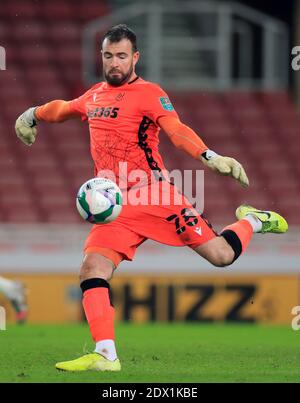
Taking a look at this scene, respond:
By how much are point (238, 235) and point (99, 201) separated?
44.1 inches

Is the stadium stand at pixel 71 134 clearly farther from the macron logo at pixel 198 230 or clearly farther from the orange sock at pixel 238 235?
the macron logo at pixel 198 230

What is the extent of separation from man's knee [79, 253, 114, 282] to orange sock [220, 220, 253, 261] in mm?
904

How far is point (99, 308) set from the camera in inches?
299

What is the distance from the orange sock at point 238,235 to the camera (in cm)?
824

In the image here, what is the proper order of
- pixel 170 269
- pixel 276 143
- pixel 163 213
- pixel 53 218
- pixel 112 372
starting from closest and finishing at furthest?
pixel 112 372, pixel 163 213, pixel 170 269, pixel 53 218, pixel 276 143

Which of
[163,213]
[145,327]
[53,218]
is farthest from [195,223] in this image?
[53,218]

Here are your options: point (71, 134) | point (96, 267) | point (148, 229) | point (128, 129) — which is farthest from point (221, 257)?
point (71, 134)

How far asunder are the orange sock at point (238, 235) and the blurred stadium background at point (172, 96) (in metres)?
5.54

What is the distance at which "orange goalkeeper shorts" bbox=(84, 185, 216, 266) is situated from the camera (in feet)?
25.6

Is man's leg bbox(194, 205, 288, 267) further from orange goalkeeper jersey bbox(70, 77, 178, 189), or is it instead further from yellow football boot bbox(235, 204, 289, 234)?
orange goalkeeper jersey bbox(70, 77, 178, 189)

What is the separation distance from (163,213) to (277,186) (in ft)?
31.2

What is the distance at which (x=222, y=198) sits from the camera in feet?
55.8

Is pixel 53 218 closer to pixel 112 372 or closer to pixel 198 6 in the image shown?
pixel 198 6

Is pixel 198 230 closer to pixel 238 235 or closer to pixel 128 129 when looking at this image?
pixel 238 235
